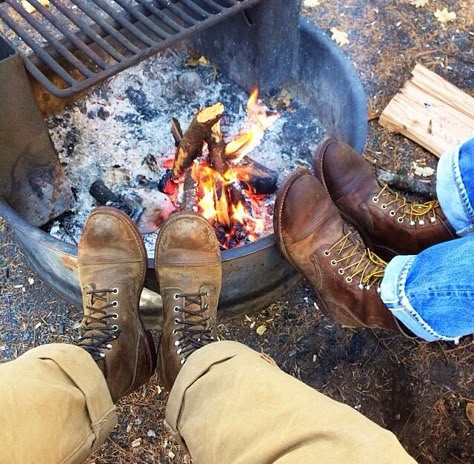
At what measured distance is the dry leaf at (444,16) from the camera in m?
3.01

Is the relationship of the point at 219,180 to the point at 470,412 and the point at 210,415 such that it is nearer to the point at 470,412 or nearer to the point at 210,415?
the point at 210,415

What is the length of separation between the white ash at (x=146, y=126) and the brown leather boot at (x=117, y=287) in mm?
333

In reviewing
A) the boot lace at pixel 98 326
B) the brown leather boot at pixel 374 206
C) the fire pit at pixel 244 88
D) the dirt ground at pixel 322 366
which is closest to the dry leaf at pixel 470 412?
the dirt ground at pixel 322 366

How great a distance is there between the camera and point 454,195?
74.3 inches

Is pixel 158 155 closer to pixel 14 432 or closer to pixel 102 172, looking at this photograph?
pixel 102 172

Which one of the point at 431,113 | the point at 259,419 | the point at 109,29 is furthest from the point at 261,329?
the point at 431,113

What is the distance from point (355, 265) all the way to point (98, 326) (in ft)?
2.60

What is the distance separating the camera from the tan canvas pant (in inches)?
44.5

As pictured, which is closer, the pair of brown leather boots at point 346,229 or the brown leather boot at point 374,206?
the pair of brown leather boots at point 346,229

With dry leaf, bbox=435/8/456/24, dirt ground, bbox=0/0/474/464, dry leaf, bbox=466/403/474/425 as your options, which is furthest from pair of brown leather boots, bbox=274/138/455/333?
dry leaf, bbox=435/8/456/24

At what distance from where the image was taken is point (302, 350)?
213cm

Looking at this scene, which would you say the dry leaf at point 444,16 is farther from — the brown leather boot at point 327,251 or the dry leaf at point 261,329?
the dry leaf at point 261,329

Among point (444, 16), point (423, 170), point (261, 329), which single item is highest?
point (444, 16)

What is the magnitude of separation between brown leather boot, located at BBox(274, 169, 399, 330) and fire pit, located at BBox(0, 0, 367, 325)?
0.29ft
